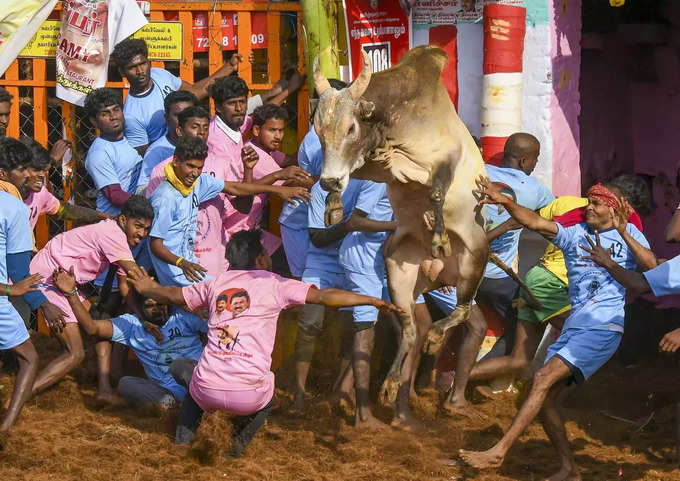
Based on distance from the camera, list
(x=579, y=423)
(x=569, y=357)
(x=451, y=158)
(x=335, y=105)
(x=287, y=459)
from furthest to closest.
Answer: (x=579, y=423) < (x=287, y=459) < (x=569, y=357) < (x=451, y=158) < (x=335, y=105)

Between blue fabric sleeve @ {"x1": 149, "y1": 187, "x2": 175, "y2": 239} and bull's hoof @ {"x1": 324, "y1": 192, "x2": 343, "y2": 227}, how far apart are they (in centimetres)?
260

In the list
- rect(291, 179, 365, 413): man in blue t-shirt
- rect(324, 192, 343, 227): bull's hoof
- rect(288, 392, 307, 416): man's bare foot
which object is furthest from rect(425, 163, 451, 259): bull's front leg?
rect(288, 392, 307, 416): man's bare foot

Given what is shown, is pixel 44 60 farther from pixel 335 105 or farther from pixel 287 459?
pixel 335 105

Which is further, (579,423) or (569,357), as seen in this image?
(579,423)

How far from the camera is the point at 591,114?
976 centimetres

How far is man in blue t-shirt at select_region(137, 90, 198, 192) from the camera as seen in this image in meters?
7.83

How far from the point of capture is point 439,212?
17.6 ft

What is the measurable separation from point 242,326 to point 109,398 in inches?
68.5

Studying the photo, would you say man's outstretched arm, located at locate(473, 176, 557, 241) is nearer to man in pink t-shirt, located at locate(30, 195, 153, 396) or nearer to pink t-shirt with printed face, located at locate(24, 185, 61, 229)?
man in pink t-shirt, located at locate(30, 195, 153, 396)

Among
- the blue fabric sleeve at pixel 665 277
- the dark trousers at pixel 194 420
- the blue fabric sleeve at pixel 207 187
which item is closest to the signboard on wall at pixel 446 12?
the blue fabric sleeve at pixel 207 187

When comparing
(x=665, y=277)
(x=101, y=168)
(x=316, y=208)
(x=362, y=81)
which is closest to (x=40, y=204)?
(x=101, y=168)

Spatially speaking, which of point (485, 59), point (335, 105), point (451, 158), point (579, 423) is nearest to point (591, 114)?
point (485, 59)

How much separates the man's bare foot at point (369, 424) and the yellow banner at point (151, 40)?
3.39 m

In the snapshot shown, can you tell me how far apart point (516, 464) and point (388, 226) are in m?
1.69
